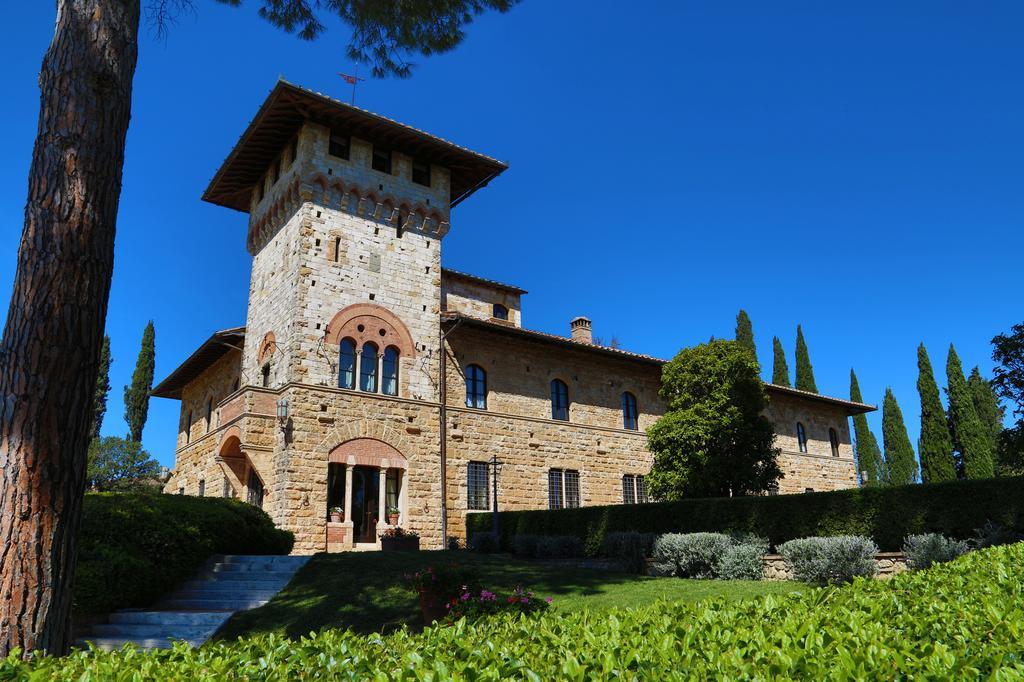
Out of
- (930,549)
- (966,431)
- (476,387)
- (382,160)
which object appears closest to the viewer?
(930,549)

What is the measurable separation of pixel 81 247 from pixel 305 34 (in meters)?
5.34

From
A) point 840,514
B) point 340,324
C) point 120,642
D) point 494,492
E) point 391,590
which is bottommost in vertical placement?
point 120,642

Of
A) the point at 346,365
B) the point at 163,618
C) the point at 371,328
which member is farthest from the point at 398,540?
the point at 163,618

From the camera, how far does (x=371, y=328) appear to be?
782 inches

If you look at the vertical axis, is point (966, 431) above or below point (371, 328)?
below

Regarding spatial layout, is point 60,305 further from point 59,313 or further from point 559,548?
point 559,548

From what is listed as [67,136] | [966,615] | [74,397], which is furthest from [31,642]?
[966,615]

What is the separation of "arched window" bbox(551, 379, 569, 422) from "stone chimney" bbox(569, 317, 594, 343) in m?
4.92

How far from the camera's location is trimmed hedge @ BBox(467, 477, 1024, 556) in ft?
38.4

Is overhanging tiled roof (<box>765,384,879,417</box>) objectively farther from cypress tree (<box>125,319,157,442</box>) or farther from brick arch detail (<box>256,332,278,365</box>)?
cypress tree (<box>125,319,157,442</box>)

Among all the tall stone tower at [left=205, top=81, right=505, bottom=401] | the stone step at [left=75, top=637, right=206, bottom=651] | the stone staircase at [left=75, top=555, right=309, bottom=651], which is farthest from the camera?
the tall stone tower at [left=205, top=81, right=505, bottom=401]

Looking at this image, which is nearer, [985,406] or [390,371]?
[390,371]

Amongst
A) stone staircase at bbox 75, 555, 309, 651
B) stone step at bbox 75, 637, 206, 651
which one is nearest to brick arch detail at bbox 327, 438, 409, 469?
stone staircase at bbox 75, 555, 309, 651

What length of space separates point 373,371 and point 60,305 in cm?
1463
